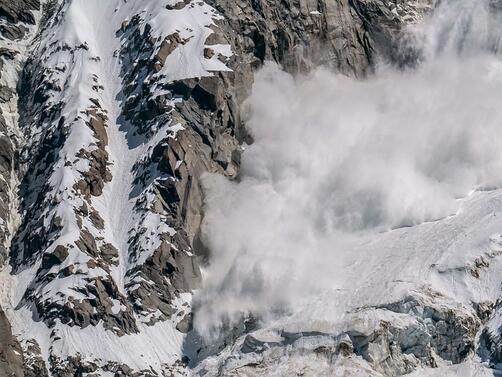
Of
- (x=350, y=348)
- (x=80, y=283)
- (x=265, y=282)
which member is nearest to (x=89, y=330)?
(x=80, y=283)

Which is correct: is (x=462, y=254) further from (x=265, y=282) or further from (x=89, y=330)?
(x=89, y=330)

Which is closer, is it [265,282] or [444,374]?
[444,374]

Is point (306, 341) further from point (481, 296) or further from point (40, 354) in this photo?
point (40, 354)

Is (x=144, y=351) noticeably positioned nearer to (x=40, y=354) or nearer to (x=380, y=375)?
(x=40, y=354)

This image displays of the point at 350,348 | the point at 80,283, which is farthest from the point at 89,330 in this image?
the point at 350,348

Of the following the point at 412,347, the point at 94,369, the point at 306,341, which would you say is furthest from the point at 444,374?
the point at 94,369

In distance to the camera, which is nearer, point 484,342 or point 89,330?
point 484,342

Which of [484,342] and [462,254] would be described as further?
[462,254]
